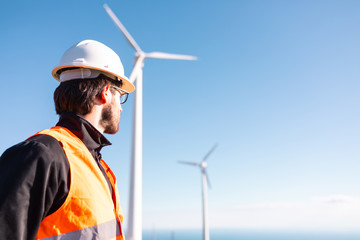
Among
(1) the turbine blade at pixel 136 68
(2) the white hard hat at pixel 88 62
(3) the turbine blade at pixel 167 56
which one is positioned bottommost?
(2) the white hard hat at pixel 88 62

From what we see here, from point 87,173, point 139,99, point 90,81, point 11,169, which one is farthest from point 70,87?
point 139,99

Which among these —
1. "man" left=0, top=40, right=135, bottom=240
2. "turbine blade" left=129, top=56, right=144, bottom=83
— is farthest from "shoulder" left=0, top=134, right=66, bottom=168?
"turbine blade" left=129, top=56, right=144, bottom=83

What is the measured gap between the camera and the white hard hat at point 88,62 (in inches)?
140

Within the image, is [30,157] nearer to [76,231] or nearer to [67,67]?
[76,231]

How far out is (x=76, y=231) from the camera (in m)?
2.25

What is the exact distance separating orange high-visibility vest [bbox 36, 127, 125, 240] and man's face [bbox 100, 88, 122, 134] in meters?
0.71

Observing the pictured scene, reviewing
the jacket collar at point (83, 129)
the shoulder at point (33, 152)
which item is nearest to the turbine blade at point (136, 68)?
the jacket collar at point (83, 129)

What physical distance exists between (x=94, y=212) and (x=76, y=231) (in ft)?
0.66

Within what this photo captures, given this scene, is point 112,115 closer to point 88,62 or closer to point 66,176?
point 88,62

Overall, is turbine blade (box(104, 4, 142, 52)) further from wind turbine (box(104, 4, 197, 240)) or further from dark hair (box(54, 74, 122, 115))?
dark hair (box(54, 74, 122, 115))

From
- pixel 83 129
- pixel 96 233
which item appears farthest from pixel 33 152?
pixel 83 129

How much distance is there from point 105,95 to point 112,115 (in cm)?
26

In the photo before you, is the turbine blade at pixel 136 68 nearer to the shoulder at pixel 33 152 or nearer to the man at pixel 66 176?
the man at pixel 66 176

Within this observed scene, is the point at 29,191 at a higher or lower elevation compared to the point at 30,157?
lower
